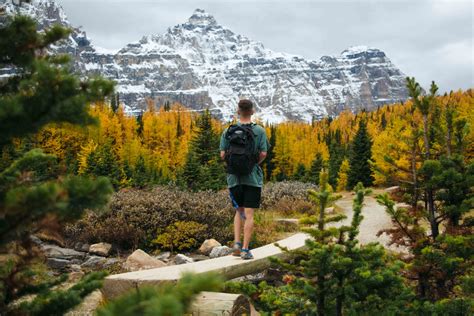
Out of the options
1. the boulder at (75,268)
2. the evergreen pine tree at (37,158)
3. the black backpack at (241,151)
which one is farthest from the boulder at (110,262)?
the evergreen pine tree at (37,158)

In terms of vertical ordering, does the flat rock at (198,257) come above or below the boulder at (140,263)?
below

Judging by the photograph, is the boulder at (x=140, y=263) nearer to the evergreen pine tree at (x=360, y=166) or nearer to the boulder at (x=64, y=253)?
the boulder at (x=64, y=253)

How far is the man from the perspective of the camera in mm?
5543

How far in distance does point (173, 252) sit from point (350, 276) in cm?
677

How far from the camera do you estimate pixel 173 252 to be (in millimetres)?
9594

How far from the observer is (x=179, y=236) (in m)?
9.68

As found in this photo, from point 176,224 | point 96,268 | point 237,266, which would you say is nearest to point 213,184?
point 176,224

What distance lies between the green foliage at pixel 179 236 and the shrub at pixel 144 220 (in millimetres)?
120

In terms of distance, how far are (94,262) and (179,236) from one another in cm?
197

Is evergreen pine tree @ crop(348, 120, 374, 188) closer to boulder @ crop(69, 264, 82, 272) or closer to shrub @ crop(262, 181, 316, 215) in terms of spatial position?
shrub @ crop(262, 181, 316, 215)

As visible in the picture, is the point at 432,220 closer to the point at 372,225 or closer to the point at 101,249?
the point at 101,249

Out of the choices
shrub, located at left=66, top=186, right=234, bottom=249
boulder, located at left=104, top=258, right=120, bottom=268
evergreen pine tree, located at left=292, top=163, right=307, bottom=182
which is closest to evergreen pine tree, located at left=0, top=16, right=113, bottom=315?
boulder, located at left=104, top=258, right=120, bottom=268

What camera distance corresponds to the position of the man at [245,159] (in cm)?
554

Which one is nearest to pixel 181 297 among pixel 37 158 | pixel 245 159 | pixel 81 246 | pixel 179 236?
pixel 37 158
